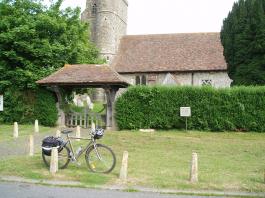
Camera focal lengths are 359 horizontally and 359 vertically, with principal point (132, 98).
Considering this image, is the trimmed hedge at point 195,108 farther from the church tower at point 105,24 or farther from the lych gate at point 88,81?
the church tower at point 105,24

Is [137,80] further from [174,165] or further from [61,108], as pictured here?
[174,165]

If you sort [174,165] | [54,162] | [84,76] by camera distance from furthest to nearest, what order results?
[84,76] → [174,165] → [54,162]

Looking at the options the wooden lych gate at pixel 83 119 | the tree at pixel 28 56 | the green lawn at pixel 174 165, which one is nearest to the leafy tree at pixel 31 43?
the tree at pixel 28 56

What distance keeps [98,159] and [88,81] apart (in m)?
11.7

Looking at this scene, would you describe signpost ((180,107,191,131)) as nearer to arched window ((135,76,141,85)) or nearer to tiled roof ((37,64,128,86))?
tiled roof ((37,64,128,86))

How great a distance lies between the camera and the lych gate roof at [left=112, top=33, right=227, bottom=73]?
35397 millimetres

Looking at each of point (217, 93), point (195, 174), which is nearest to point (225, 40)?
point (217, 93)

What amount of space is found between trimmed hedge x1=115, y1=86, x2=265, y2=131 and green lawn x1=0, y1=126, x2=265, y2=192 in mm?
3064

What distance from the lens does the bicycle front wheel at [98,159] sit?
9.95m

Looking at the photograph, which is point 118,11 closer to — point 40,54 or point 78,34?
point 78,34

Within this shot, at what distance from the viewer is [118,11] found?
45.3m

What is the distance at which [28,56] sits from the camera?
23.6 m

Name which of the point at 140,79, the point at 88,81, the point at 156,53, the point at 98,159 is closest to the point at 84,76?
the point at 88,81

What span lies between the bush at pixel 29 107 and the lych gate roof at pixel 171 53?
49.0ft
